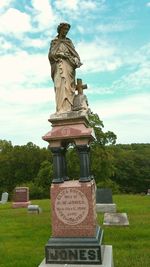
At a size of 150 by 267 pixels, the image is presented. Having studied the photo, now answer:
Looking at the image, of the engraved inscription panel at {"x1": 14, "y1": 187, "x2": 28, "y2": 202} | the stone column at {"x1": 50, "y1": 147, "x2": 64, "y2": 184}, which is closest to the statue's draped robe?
the stone column at {"x1": 50, "y1": 147, "x2": 64, "y2": 184}

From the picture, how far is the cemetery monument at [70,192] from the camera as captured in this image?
6.58 m

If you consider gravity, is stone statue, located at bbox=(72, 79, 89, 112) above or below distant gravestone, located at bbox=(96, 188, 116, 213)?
above

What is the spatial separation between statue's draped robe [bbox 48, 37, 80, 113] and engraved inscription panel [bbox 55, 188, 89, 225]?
170 centimetres

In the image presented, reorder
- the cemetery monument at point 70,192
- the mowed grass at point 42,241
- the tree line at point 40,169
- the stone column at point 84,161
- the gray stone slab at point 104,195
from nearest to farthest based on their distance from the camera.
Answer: the cemetery monument at point 70,192
the stone column at point 84,161
the mowed grass at point 42,241
the gray stone slab at point 104,195
the tree line at point 40,169

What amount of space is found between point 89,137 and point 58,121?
2.44 ft

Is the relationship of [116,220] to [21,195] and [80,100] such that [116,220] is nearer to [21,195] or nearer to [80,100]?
[80,100]

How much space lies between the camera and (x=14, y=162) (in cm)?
5241

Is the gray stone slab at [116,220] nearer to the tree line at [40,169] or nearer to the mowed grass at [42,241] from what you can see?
the mowed grass at [42,241]

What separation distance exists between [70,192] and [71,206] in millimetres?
270

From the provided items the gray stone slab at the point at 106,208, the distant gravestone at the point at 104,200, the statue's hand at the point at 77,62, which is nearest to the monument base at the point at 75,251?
the statue's hand at the point at 77,62

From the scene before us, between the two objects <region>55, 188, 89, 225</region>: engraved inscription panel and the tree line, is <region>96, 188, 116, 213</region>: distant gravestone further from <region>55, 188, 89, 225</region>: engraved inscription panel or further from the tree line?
the tree line

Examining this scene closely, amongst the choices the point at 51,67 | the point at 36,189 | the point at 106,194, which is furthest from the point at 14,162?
the point at 51,67

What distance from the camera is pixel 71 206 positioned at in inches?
270

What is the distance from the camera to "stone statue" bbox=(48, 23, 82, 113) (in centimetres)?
739
